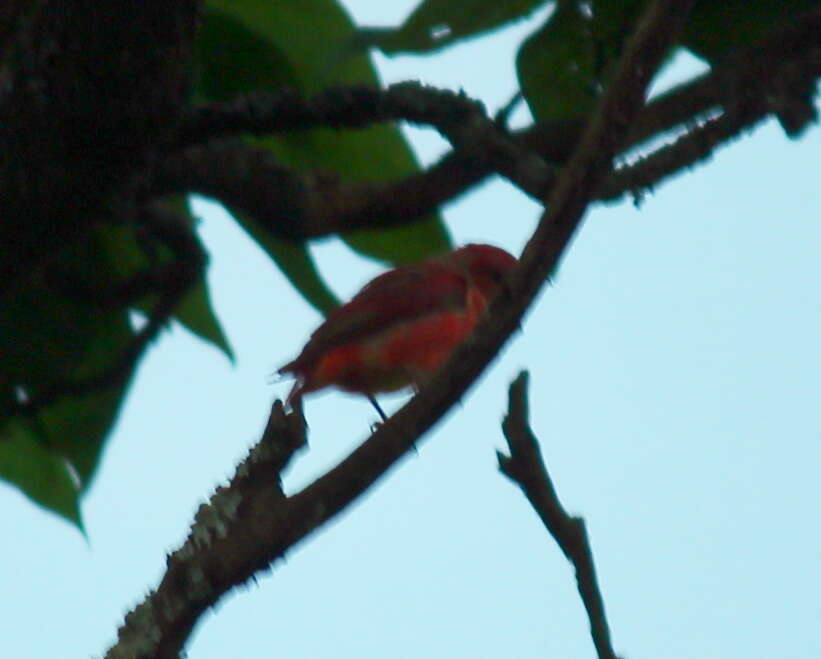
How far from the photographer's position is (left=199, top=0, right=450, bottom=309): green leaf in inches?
60.9

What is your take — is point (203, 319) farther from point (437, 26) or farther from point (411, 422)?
point (411, 422)

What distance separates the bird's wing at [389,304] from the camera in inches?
82.4

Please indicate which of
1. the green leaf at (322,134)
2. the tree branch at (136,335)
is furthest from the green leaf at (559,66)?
the tree branch at (136,335)

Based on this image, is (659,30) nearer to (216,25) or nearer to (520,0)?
(520,0)

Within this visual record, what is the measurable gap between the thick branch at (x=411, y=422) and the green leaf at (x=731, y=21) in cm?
41

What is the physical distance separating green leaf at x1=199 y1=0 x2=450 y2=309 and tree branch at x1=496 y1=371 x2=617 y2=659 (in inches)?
27.9

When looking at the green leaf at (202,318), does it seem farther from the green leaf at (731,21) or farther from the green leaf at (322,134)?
the green leaf at (731,21)

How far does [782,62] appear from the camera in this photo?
1243mm

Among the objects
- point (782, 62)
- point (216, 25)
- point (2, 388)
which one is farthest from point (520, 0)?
point (2, 388)

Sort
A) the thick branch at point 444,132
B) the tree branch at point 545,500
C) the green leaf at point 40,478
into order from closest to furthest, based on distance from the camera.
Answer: the tree branch at point 545,500 → the thick branch at point 444,132 → the green leaf at point 40,478

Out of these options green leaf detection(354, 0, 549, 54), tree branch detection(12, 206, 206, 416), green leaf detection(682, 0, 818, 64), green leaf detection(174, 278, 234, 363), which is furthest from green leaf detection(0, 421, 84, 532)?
green leaf detection(682, 0, 818, 64)

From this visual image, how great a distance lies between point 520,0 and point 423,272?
0.99 meters

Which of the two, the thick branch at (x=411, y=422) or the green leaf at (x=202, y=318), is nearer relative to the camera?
the thick branch at (x=411, y=422)

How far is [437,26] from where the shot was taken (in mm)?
1334
